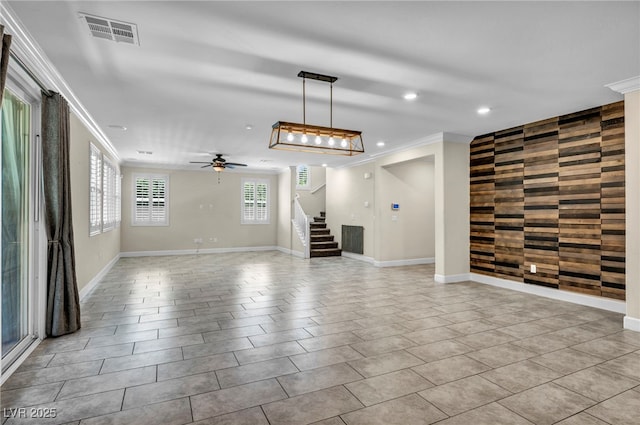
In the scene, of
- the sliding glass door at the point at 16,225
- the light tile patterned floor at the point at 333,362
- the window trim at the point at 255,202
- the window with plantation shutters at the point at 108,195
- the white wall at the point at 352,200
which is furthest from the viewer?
the window trim at the point at 255,202

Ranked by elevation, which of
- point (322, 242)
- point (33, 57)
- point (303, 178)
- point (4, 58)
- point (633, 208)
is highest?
point (33, 57)

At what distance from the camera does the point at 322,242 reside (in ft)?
35.3

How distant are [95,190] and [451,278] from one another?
272 inches

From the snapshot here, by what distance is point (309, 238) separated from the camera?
1026 cm

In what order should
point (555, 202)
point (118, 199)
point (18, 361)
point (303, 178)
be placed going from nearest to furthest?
1. point (18, 361)
2. point (555, 202)
3. point (118, 199)
4. point (303, 178)

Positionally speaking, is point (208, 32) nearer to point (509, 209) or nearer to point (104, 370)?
→ point (104, 370)

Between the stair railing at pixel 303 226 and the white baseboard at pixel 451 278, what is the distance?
4.24 m

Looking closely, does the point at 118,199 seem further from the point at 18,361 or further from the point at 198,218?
the point at 18,361

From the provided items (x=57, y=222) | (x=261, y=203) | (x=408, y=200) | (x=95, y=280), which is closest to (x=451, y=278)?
(x=408, y=200)

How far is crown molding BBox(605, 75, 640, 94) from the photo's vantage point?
3898mm

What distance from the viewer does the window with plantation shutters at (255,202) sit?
39.5 ft

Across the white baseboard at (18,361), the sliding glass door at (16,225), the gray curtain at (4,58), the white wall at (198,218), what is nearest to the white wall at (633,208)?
the gray curtain at (4,58)

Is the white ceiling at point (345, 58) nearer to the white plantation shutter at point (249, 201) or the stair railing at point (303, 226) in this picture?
the stair railing at point (303, 226)

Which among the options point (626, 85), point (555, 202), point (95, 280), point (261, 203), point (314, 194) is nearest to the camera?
point (626, 85)
